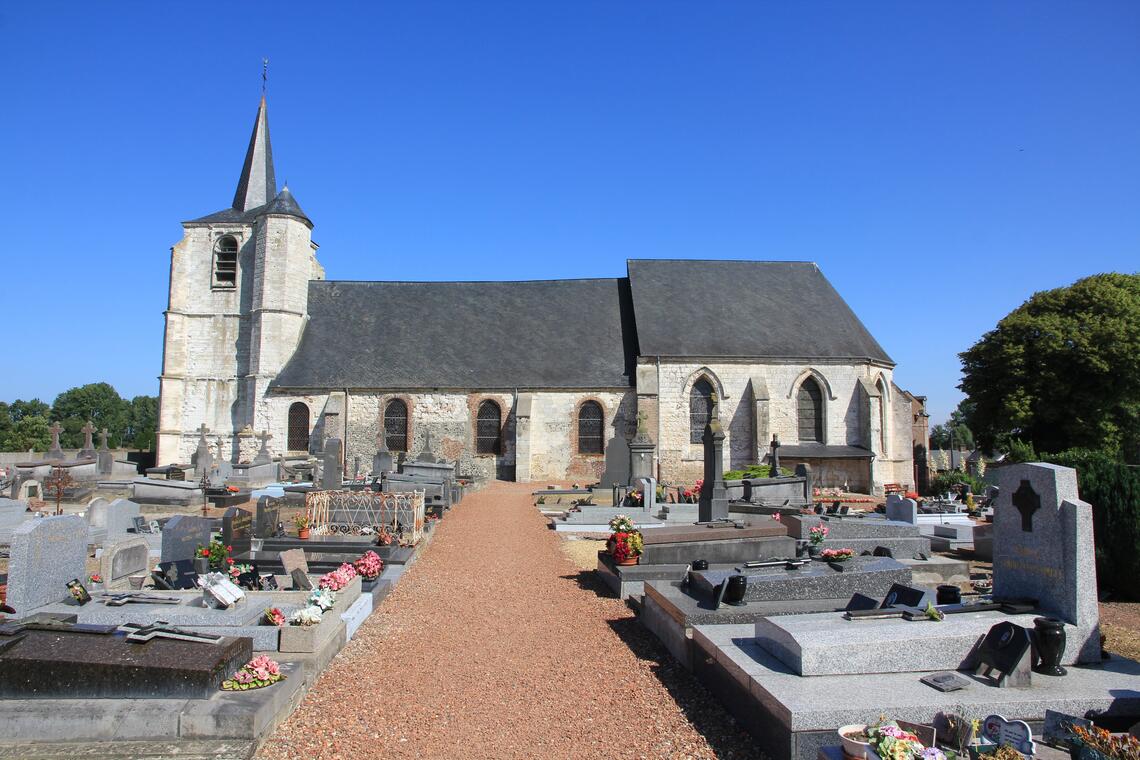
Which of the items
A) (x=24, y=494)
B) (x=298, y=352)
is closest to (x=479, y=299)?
(x=298, y=352)

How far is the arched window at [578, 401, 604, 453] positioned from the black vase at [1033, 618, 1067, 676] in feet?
71.5

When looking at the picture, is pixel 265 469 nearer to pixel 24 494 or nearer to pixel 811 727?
pixel 24 494

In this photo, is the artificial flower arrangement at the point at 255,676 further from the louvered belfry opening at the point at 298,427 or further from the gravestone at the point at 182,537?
the louvered belfry opening at the point at 298,427

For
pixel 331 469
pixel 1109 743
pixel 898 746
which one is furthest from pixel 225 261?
pixel 1109 743

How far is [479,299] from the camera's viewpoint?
3089 centimetres

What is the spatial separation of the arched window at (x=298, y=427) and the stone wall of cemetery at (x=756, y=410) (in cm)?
1213

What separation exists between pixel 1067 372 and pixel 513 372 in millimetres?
20049

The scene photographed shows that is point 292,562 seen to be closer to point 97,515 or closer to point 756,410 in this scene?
point 97,515

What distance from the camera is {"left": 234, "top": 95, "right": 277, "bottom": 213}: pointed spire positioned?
30.2 metres

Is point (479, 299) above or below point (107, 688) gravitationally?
above

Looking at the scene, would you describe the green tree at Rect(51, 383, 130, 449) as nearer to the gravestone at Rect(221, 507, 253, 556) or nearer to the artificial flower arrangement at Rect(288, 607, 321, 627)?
the gravestone at Rect(221, 507, 253, 556)

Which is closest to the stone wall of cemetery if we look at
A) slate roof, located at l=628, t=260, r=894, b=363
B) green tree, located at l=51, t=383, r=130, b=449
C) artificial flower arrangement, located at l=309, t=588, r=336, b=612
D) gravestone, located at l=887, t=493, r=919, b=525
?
slate roof, located at l=628, t=260, r=894, b=363

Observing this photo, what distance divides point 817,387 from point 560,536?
50.5 feet

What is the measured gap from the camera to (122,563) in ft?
27.3
